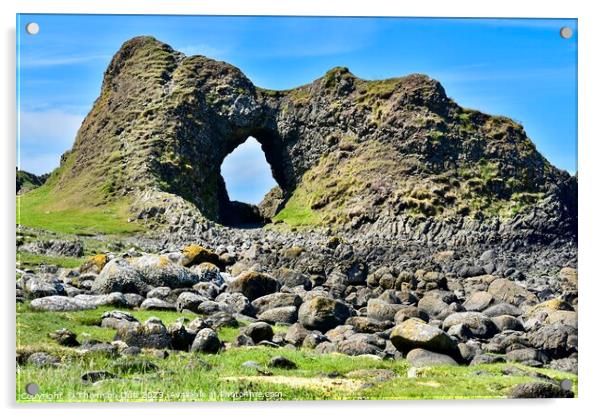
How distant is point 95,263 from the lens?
24.1 meters

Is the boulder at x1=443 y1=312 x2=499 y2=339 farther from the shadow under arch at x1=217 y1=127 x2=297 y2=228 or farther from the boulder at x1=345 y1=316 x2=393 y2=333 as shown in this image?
the shadow under arch at x1=217 y1=127 x2=297 y2=228

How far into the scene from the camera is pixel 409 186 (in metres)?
42.1

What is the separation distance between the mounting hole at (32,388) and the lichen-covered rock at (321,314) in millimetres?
7520

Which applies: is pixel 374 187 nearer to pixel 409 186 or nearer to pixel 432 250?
pixel 409 186

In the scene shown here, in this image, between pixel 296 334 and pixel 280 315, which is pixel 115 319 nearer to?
pixel 296 334

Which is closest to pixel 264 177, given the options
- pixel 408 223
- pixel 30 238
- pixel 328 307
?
pixel 328 307

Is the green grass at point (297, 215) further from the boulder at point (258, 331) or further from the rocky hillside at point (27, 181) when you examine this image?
the rocky hillside at point (27, 181)

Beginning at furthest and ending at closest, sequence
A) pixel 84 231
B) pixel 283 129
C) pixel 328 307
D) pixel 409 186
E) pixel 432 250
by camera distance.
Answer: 1. pixel 283 129
2. pixel 409 186
3. pixel 432 250
4. pixel 84 231
5. pixel 328 307

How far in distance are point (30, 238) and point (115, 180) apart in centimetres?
1439

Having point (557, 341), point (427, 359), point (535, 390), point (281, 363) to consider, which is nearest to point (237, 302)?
point (281, 363)

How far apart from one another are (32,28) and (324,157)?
86.4ft

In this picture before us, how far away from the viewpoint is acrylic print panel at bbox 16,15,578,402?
17422 mm

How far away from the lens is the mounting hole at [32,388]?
1639cm

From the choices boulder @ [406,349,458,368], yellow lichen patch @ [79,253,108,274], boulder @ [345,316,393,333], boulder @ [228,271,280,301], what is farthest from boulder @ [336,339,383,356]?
yellow lichen patch @ [79,253,108,274]
